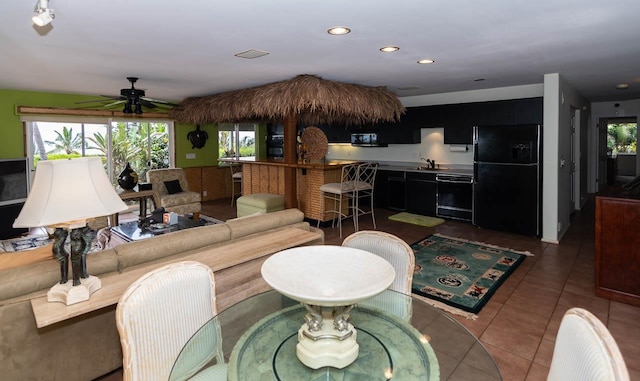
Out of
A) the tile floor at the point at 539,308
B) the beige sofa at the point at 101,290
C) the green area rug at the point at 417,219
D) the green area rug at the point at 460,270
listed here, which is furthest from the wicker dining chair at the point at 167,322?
the green area rug at the point at 417,219

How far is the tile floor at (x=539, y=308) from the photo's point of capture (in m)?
2.42

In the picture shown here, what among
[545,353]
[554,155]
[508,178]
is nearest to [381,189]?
[508,178]

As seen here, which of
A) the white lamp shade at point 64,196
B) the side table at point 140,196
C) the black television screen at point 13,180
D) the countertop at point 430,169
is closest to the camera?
the white lamp shade at point 64,196

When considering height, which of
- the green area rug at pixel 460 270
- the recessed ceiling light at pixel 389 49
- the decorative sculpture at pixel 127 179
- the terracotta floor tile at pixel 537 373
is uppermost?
the recessed ceiling light at pixel 389 49

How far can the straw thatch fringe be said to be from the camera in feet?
14.8

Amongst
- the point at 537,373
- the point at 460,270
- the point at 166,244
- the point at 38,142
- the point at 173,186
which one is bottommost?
the point at 537,373

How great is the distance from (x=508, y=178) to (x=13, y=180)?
7.28 metres

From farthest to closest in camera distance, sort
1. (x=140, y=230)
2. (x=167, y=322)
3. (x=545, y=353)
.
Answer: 1. (x=140, y=230)
2. (x=545, y=353)
3. (x=167, y=322)

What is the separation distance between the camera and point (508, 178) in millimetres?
5332

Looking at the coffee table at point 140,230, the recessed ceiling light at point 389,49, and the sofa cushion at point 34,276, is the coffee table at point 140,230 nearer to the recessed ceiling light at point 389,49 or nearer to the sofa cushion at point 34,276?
the sofa cushion at point 34,276

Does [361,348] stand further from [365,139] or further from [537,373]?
[365,139]

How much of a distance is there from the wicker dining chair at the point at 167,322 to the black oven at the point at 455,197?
5250 millimetres

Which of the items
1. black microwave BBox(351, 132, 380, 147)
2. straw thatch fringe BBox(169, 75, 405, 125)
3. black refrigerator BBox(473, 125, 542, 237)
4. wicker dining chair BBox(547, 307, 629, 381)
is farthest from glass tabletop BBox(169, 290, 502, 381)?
black microwave BBox(351, 132, 380, 147)

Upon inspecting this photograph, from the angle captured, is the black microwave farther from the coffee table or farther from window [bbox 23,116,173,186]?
the coffee table
